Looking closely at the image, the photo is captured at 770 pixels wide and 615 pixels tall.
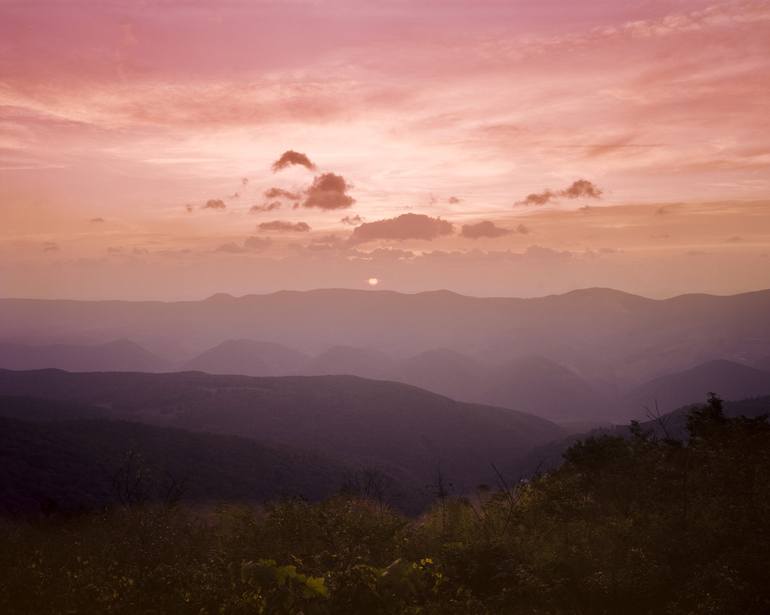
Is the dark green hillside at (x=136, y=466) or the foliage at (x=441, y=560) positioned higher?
the foliage at (x=441, y=560)

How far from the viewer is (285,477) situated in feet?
447

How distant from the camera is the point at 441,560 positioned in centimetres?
2059

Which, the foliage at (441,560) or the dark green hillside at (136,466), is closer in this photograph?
the foliage at (441,560)

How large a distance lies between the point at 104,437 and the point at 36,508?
5356cm

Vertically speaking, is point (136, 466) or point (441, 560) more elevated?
point (441, 560)

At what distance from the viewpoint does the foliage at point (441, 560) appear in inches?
640

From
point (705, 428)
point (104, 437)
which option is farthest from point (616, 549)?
point (104, 437)

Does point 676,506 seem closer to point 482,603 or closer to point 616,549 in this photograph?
point 616,549

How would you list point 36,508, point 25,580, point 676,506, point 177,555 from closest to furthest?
1. point 25,580
2. point 177,555
3. point 676,506
4. point 36,508

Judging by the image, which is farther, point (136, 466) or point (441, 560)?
point (136, 466)

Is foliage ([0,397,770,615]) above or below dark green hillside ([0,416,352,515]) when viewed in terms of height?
above

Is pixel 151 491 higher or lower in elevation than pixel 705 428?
lower

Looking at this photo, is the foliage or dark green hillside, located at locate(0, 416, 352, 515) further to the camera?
dark green hillside, located at locate(0, 416, 352, 515)

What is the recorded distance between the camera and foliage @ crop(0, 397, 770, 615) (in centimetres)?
1627
